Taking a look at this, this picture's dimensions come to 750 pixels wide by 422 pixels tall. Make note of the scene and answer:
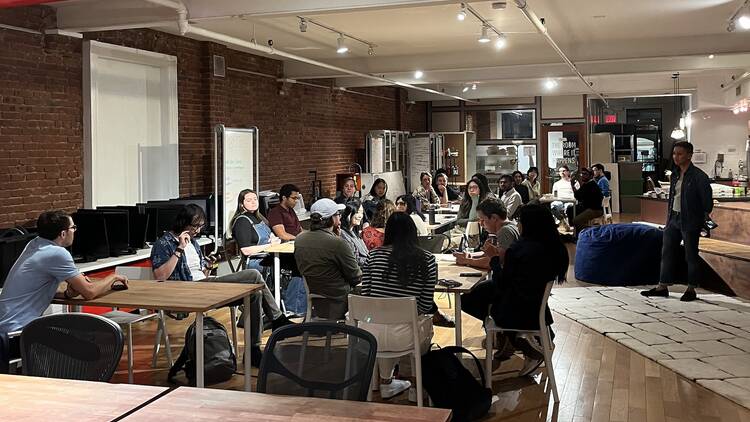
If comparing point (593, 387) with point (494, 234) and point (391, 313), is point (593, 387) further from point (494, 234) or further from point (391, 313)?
point (391, 313)

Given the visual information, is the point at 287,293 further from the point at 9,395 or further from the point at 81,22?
the point at 9,395

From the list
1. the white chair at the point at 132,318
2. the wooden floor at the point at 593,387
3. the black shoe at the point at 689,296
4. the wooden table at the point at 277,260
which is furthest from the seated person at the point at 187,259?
the black shoe at the point at 689,296

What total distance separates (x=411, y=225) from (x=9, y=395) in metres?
2.50

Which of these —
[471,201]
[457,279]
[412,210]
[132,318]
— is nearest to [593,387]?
[457,279]

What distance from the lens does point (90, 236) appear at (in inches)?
271

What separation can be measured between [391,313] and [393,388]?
891 mm

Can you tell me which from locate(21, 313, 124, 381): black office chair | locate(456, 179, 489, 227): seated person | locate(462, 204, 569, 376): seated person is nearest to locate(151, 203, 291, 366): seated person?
locate(462, 204, 569, 376): seated person

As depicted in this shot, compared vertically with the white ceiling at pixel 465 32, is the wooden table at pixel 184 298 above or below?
below

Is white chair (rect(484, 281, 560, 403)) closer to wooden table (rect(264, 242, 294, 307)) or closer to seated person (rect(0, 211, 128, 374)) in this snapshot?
wooden table (rect(264, 242, 294, 307))

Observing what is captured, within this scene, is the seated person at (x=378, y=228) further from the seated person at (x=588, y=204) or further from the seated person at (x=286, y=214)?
the seated person at (x=588, y=204)

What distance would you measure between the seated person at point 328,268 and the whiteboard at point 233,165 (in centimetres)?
373

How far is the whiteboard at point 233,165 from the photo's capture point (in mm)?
9312

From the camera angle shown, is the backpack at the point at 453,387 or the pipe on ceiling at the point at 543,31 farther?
the pipe on ceiling at the point at 543,31

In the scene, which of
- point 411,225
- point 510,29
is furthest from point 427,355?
point 510,29
